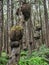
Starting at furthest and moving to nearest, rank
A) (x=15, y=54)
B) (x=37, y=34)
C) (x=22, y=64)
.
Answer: (x=37, y=34) < (x=22, y=64) < (x=15, y=54)

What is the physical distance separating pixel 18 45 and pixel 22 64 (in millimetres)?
3569

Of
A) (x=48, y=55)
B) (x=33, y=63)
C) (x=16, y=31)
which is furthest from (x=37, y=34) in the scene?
(x=16, y=31)

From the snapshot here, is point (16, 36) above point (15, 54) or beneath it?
above

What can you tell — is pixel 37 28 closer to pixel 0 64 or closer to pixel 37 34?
pixel 37 34

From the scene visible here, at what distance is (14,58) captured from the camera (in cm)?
1023

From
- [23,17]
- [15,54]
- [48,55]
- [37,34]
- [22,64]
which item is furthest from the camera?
[37,34]

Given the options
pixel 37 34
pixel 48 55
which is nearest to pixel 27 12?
pixel 48 55

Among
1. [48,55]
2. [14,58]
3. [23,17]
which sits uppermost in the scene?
[23,17]

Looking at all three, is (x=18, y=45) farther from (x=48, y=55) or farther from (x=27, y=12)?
(x=48, y=55)

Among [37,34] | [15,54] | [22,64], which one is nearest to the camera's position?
[15,54]

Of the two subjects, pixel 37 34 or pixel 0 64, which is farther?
pixel 37 34

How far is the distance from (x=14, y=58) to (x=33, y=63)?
3.93 metres

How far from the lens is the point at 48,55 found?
17891 millimetres

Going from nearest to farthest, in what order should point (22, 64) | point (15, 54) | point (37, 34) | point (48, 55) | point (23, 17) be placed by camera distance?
point (15, 54), point (23, 17), point (22, 64), point (48, 55), point (37, 34)
